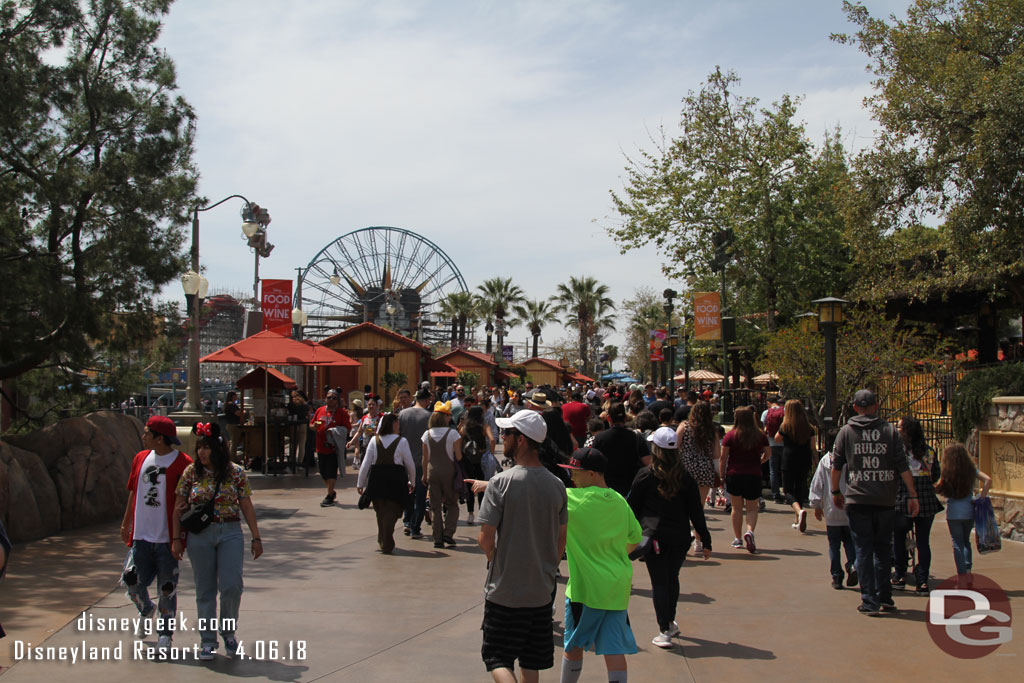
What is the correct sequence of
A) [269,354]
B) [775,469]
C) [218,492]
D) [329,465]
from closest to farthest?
[218,492] < [775,469] < [329,465] < [269,354]

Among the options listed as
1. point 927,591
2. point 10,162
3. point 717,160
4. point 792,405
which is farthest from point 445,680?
point 717,160

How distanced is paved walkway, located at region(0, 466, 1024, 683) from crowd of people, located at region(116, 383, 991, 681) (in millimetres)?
345

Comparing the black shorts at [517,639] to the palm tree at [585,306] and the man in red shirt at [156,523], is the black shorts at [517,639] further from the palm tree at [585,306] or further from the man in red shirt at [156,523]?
the palm tree at [585,306]

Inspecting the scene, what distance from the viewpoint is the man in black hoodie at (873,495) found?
23.8ft

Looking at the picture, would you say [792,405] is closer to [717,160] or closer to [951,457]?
[951,457]

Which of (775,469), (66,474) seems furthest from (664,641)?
(775,469)

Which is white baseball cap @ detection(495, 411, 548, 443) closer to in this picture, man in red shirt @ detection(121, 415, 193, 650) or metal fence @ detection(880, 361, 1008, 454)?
man in red shirt @ detection(121, 415, 193, 650)

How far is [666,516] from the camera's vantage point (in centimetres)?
660

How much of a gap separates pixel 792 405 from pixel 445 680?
7.90 m

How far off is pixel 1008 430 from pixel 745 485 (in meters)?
3.59

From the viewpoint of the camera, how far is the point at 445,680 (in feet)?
18.6

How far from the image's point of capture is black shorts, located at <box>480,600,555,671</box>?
4.52 m

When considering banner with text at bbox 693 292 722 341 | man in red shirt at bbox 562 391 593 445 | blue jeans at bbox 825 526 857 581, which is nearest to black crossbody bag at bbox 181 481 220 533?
blue jeans at bbox 825 526 857 581

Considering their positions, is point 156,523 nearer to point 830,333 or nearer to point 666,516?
point 666,516
